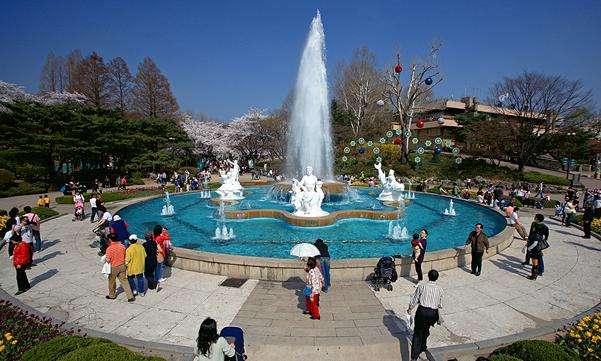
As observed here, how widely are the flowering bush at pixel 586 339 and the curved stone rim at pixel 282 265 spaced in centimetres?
395

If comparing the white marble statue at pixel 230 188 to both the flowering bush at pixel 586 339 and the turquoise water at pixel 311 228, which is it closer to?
the turquoise water at pixel 311 228

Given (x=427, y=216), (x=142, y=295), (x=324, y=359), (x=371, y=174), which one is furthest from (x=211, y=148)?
(x=324, y=359)

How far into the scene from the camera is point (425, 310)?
5703 millimetres

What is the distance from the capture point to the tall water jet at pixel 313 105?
85.5 ft

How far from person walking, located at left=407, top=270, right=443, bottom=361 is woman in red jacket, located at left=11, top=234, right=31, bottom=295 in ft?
32.8

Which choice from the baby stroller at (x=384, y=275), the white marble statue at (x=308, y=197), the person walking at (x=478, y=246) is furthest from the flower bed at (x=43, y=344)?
the white marble statue at (x=308, y=197)

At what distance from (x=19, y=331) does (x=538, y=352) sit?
9424 millimetres

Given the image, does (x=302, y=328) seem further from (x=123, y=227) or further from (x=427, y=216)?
(x=427, y=216)

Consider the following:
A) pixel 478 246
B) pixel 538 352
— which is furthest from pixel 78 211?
pixel 538 352

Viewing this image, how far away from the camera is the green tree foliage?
3070 cm

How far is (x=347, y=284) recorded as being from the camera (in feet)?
30.5

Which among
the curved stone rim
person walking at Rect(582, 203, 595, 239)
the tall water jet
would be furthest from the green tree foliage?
person walking at Rect(582, 203, 595, 239)

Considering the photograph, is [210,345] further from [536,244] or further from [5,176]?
[5,176]

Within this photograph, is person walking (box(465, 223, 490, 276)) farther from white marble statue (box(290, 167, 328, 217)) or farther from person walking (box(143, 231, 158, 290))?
person walking (box(143, 231, 158, 290))
